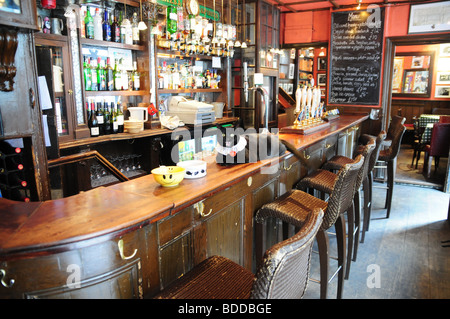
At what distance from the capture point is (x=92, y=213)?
1.46m

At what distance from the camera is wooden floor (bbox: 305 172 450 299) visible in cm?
277

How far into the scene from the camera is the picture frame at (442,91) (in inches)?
362

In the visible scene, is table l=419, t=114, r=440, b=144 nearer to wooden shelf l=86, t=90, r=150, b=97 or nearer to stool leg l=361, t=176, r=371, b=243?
stool leg l=361, t=176, r=371, b=243

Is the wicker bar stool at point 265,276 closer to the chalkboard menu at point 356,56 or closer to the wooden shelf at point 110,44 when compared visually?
the wooden shelf at point 110,44

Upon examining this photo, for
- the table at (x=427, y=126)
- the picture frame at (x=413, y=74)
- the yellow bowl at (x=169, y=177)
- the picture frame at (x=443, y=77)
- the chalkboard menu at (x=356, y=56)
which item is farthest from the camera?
the picture frame at (x=413, y=74)

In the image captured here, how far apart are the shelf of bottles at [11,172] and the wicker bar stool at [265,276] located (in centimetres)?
146

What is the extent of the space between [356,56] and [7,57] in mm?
5557

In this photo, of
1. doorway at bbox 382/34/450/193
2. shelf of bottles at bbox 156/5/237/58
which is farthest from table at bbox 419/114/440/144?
shelf of bottles at bbox 156/5/237/58

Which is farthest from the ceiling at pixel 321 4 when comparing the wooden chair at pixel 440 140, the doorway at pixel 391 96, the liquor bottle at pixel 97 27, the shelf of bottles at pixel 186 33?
the liquor bottle at pixel 97 27

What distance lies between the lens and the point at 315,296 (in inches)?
106

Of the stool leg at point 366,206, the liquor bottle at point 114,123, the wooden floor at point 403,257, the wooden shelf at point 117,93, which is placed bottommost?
the wooden floor at point 403,257

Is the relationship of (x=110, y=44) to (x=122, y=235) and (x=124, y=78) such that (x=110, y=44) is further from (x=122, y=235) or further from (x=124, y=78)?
(x=122, y=235)

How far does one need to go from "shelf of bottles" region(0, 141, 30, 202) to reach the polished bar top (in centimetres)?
75
